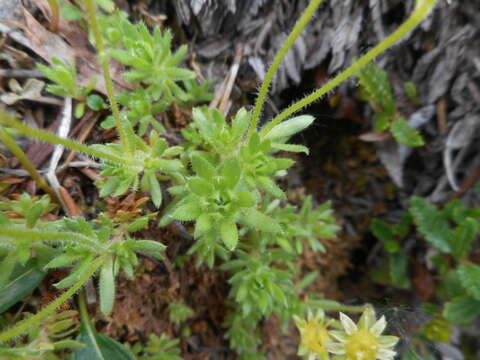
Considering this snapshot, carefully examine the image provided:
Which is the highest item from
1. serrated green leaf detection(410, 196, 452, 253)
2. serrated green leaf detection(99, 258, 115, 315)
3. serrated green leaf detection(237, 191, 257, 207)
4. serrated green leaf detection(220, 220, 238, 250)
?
serrated green leaf detection(410, 196, 452, 253)

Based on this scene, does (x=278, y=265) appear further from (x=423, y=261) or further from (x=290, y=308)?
(x=423, y=261)

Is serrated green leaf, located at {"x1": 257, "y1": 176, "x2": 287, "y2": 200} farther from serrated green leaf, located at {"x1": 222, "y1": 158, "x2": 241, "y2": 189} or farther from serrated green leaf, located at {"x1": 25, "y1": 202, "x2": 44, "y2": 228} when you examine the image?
serrated green leaf, located at {"x1": 25, "y1": 202, "x2": 44, "y2": 228}

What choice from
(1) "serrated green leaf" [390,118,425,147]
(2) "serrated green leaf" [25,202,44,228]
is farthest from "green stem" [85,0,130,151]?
(1) "serrated green leaf" [390,118,425,147]

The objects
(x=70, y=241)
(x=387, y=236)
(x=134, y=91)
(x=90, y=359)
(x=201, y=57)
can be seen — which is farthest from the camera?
(x=387, y=236)

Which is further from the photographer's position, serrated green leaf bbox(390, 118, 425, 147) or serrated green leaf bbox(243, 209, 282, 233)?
serrated green leaf bbox(390, 118, 425, 147)

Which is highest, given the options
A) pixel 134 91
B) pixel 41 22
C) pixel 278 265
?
pixel 41 22

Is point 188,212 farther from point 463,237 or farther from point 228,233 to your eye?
point 463,237

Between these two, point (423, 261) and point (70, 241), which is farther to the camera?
point (423, 261)

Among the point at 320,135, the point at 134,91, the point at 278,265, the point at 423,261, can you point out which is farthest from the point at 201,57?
the point at 423,261
